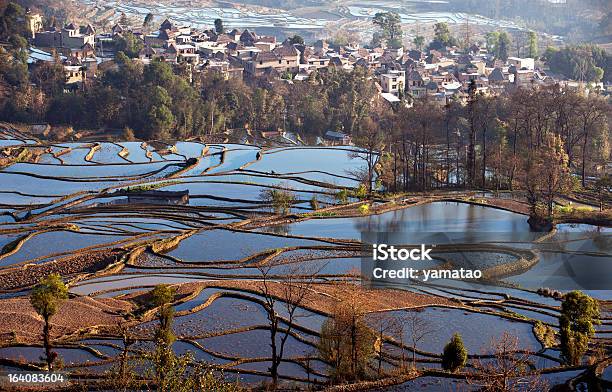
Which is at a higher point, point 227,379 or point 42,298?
point 42,298

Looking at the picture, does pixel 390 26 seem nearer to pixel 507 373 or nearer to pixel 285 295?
pixel 285 295

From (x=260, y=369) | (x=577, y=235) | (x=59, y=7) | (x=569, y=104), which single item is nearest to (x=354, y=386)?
(x=260, y=369)

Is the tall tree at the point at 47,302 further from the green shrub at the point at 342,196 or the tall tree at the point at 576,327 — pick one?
the green shrub at the point at 342,196

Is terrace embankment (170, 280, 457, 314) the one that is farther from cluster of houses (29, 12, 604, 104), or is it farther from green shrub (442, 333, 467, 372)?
cluster of houses (29, 12, 604, 104)

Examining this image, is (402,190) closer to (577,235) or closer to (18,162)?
(577,235)

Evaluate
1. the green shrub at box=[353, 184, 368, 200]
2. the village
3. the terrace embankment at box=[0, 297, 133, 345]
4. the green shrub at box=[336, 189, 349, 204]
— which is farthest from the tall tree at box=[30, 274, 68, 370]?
the village

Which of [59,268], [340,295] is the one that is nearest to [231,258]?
[59,268]
